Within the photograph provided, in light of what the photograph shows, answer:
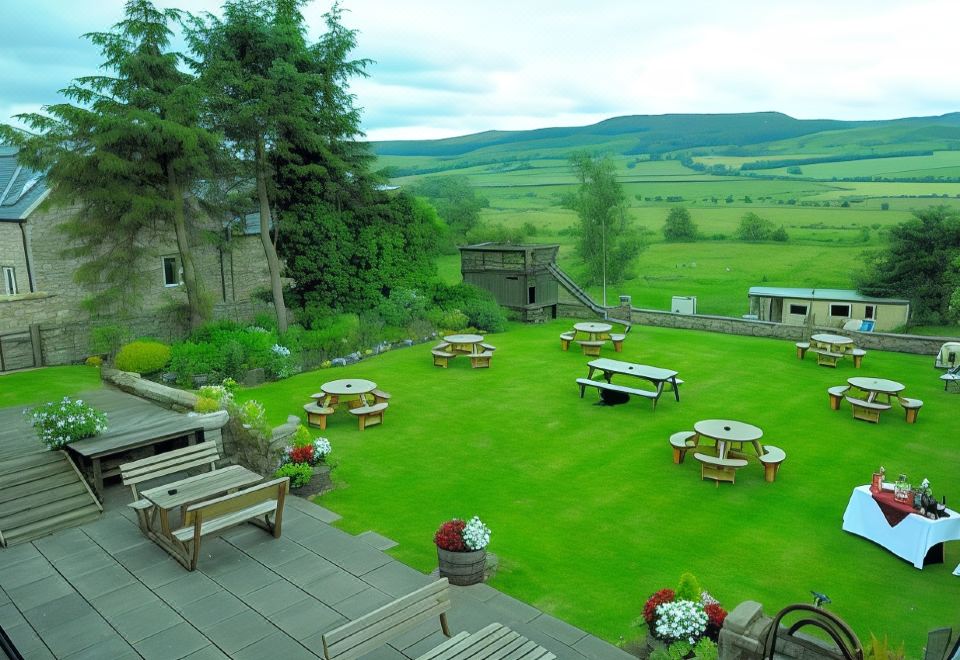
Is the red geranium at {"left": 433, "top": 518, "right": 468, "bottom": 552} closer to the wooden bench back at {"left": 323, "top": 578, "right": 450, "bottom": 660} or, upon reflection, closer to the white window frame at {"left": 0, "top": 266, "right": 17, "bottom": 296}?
the wooden bench back at {"left": 323, "top": 578, "right": 450, "bottom": 660}

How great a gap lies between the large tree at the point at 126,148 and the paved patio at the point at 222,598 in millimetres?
13240

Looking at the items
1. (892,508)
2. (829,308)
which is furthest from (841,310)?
(892,508)

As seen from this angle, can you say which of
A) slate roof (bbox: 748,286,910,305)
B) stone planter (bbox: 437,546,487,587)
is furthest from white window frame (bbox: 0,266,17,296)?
slate roof (bbox: 748,286,910,305)

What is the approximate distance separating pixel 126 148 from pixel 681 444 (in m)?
18.0

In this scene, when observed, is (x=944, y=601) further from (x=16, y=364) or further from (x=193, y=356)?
(x=16, y=364)

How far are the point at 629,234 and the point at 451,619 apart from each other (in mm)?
38493

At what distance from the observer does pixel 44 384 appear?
691 inches

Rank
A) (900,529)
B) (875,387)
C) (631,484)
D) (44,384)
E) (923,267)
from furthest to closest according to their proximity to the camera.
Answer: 1. (923,267)
2. (44,384)
3. (875,387)
4. (631,484)
5. (900,529)

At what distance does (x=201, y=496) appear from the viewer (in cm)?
917

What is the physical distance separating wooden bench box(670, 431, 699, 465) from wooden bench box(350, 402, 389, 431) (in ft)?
22.3

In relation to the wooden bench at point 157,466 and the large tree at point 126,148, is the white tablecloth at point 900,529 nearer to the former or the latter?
the wooden bench at point 157,466

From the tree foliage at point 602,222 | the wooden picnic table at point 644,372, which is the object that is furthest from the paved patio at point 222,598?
the tree foliage at point 602,222

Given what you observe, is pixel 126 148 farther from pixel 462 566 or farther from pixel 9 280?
pixel 462 566

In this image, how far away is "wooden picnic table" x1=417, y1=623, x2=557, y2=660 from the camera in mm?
5969
